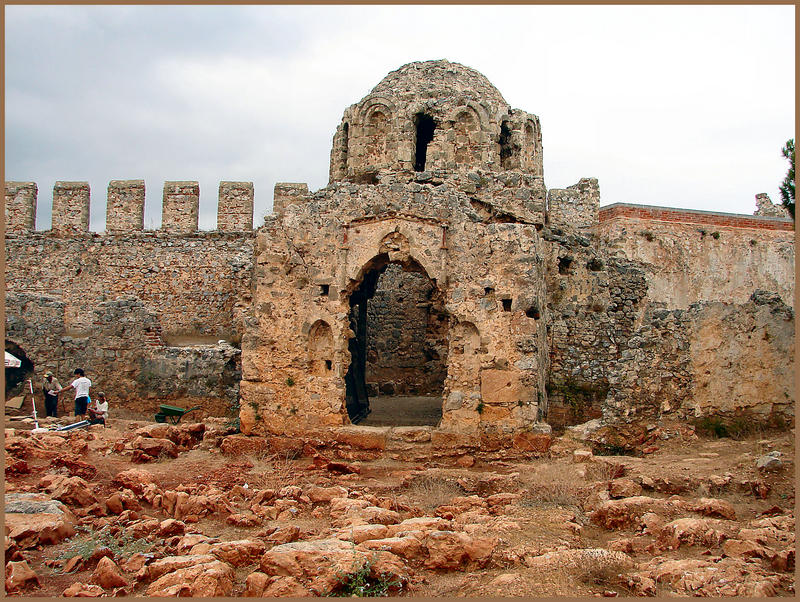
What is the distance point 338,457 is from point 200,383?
6272mm

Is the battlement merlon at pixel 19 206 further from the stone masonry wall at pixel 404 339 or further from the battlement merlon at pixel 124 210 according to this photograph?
the stone masonry wall at pixel 404 339

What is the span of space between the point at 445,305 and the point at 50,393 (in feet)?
29.9

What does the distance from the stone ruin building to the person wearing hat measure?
1.93 feet

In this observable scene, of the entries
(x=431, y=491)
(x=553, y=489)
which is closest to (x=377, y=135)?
(x=431, y=491)

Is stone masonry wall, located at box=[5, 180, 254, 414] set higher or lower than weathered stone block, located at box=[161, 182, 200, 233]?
lower

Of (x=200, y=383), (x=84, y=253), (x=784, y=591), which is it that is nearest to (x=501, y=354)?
(x=784, y=591)

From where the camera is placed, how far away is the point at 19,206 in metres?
21.5

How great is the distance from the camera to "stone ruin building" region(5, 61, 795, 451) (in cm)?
980

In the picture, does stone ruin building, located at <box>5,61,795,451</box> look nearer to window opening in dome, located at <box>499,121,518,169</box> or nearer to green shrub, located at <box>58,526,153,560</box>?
window opening in dome, located at <box>499,121,518,169</box>

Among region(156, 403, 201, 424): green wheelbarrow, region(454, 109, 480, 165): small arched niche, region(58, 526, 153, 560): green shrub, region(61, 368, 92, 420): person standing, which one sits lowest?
region(58, 526, 153, 560): green shrub

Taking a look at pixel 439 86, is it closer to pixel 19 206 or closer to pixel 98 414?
pixel 98 414

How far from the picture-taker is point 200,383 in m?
15.0

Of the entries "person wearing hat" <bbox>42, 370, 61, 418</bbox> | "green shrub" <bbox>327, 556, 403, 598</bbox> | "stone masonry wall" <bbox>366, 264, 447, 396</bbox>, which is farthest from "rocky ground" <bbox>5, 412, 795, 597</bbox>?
"stone masonry wall" <bbox>366, 264, 447, 396</bbox>

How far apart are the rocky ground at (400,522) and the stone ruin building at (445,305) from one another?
2.90 ft
